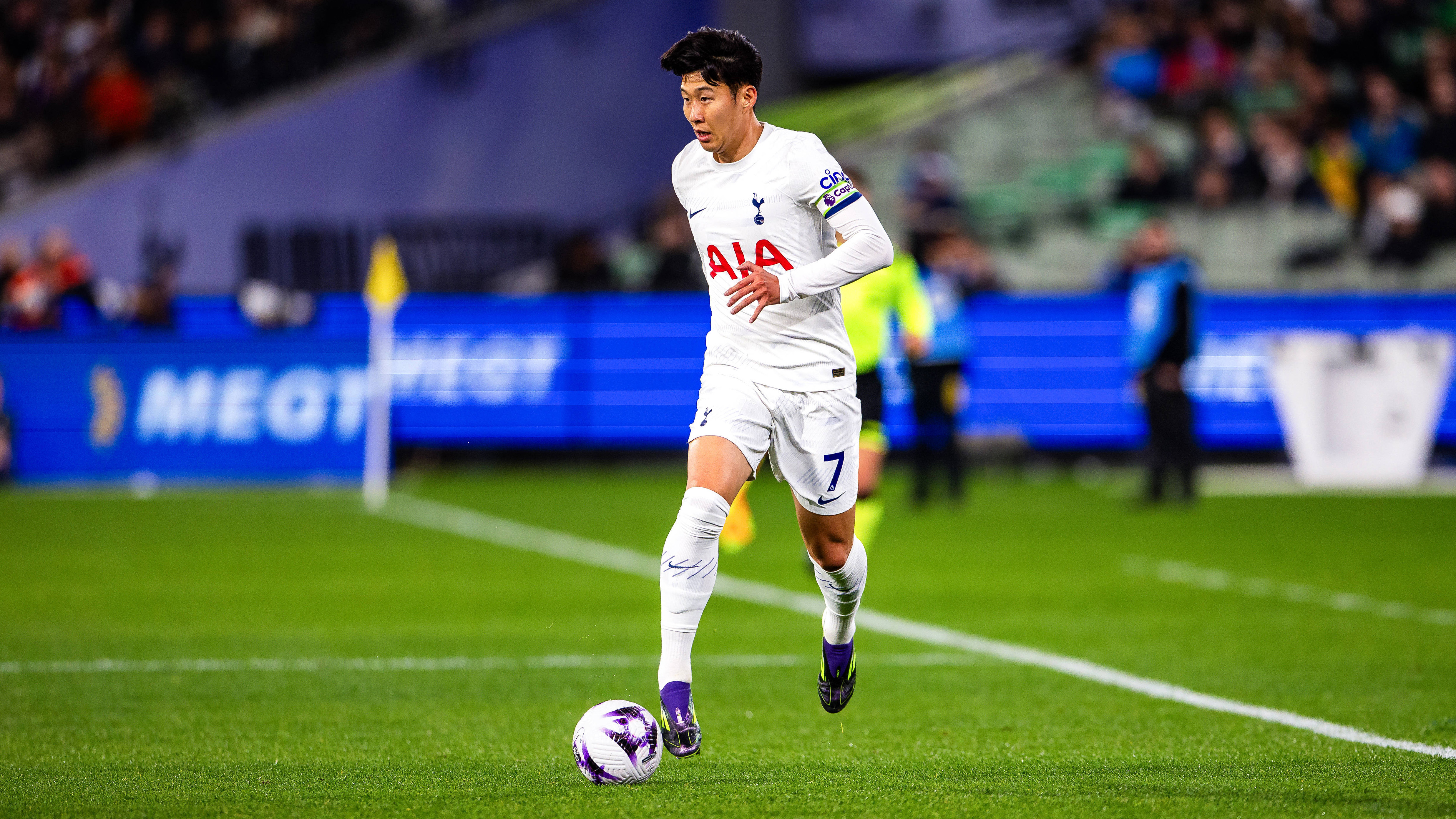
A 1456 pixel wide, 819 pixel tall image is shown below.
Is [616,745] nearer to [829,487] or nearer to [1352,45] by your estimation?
[829,487]

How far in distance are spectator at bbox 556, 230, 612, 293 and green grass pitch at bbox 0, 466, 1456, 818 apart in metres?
6.30

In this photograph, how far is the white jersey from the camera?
18.8 ft

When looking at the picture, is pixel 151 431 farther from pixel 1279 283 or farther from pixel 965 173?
pixel 1279 283

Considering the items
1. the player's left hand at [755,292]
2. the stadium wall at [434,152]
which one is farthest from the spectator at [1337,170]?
the player's left hand at [755,292]

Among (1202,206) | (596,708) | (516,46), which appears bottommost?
(596,708)

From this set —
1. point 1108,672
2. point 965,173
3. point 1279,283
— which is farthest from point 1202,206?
point 1108,672

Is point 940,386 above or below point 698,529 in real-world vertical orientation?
below

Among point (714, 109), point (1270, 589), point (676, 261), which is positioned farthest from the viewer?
point (676, 261)

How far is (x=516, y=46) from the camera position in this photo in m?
27.1

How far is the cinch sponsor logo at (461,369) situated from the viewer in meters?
19.8

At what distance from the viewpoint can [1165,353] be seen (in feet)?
51.6

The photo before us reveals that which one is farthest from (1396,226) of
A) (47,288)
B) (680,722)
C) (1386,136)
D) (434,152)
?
(680,722)

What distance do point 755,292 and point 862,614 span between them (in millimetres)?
4344

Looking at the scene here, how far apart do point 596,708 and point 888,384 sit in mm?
14712
